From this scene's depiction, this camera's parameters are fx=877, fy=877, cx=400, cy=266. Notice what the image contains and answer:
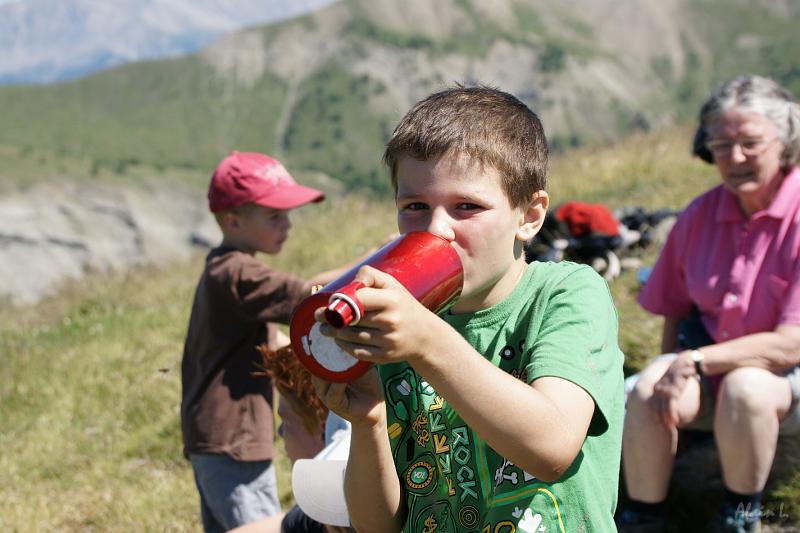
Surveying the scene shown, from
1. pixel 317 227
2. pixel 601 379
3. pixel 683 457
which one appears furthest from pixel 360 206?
pixel 601 379

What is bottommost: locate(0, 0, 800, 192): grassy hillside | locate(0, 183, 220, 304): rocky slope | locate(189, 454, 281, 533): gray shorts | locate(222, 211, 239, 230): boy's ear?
locate(0, 183, 220, 304): rocky slope

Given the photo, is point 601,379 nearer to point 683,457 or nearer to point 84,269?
point 683,457

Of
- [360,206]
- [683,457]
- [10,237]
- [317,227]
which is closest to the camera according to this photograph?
[683,457]

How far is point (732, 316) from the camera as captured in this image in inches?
135

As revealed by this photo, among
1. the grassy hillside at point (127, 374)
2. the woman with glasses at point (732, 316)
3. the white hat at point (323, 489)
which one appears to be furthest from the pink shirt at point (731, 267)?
the white hat at point (323, 489)

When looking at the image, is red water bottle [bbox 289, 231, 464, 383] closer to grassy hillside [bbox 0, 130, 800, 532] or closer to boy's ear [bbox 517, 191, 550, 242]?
boy's ear [bbox 517, 191, 550, 242]

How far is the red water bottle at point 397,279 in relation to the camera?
135 cm

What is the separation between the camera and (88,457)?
17.2 feet

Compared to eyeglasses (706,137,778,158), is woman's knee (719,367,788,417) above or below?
below

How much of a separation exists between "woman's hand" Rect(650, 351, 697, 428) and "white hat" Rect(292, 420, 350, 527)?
1.30 meters

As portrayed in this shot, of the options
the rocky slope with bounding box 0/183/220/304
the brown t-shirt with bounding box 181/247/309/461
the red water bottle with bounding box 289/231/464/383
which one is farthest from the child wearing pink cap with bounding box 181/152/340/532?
the rocky slope with bounding box 0/183/220/304

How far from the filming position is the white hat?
2422mm

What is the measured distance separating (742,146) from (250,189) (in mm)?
1993

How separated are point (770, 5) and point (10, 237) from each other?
16806 centimetres
